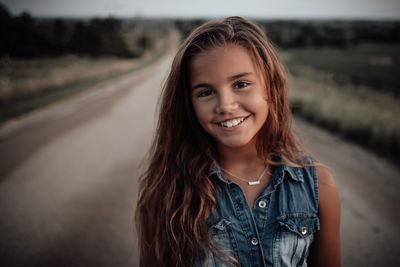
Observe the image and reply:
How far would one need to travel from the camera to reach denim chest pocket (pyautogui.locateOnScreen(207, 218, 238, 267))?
139 cm

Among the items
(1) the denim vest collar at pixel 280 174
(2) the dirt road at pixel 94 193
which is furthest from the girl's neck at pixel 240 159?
(2) the dirt road at pixel 94 193

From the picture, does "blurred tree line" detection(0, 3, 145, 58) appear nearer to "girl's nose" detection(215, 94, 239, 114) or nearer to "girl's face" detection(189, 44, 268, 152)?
"girl's face" detection(189, 44, 268, 152)

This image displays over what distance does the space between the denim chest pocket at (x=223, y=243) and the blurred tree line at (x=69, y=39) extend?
25.8m

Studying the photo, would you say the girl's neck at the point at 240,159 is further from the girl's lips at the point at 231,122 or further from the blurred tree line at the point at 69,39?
the blurred tree line at the point at 69,39

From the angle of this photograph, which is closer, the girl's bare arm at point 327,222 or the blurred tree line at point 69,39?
the girl's bare arm at point 327,222

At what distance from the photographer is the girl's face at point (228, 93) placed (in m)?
1.40

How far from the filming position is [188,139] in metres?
1.69

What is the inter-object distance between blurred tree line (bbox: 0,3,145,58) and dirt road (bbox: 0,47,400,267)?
68.6ft

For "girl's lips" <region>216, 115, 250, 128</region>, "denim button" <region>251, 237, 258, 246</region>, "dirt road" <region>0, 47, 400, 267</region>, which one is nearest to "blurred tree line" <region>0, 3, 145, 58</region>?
"dirt road" <region>0, 47, 400, 267</region>

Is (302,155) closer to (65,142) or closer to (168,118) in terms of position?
(168,118)

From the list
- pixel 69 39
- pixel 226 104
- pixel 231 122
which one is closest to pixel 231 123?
pixel 231 122

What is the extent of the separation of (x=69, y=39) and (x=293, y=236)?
3590cm

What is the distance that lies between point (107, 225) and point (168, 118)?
7.02 feet

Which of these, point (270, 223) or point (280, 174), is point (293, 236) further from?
point (280, 174)
